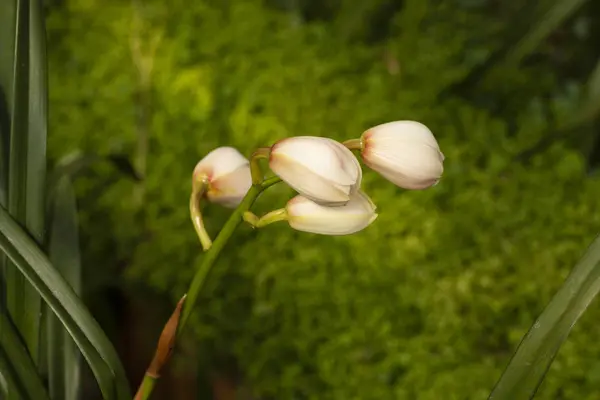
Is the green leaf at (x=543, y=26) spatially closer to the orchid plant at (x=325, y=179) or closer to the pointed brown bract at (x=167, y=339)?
the orchid plant at (x=325, y=179)

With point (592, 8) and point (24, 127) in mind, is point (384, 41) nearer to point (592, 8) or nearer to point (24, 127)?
point (592, 8)

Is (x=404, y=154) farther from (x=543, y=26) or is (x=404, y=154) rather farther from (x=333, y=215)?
(x=543, y=26)

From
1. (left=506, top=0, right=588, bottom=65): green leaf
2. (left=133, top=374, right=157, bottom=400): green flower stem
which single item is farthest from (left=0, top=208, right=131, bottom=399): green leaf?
(left=506, top=0, right=588, bottom=65): green leaf

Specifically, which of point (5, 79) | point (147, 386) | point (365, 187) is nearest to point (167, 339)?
point (147, 386)

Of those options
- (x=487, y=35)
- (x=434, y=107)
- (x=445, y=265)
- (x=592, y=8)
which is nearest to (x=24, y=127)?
(x=445, y=265)

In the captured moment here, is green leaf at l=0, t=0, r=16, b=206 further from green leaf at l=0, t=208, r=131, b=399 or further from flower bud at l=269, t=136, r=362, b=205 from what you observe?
flower bud at l=269, t=136, r=362, b=205

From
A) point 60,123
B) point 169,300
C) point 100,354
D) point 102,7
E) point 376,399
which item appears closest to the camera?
point 100,354
